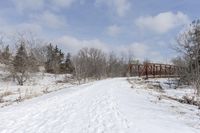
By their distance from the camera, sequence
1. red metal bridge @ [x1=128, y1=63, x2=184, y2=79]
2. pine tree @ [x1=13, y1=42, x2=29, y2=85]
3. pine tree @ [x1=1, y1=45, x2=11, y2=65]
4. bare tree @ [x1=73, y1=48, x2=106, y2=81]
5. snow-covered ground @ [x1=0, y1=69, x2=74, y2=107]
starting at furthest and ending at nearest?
bare tree @ [x1=73, y1=48, x2=106, y2=81] → pine tree @ [x1=1, y1=45, x2=11, y2=65] → red metal bridge @ [x1=128, y1=63, x2=184, y2=79] → pine tree @ [x1=13, y1=42, x2=29, y2=85] → snow-covered ground @ [x1=0, y1=69, x2=74, y2=107]

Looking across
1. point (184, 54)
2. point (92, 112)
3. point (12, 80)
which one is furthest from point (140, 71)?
point (92, 112)

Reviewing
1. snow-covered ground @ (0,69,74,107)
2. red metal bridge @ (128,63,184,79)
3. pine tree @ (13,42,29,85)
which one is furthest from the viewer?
red metal bridge @ (128,63,184,79)

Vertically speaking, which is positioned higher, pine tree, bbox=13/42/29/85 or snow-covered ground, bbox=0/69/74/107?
pine tree, bbox=13/42/29/85

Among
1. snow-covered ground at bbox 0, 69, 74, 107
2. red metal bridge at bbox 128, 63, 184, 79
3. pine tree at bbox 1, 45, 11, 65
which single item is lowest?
snow-covered ground at bbox 0, 69, 74, 107

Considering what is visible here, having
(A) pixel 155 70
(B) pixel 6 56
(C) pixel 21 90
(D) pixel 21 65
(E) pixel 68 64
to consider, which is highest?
(B) pixel 6 56

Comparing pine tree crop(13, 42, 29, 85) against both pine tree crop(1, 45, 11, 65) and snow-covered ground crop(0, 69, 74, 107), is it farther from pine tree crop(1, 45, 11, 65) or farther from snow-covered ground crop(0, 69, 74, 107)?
snow-covered ground crop(0, 69, 74, 107)

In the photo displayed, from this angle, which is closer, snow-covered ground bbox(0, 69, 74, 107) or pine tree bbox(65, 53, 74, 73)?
snow-covered ground bbox(0, 69, 74, 107)

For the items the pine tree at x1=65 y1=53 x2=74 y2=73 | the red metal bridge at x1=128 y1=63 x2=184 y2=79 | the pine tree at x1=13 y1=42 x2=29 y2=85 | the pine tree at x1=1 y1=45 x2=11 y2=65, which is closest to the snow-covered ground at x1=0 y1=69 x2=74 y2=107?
the pine tree at x1=13 y1=42 x2=29 y2=85

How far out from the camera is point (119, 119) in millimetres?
A: 10523

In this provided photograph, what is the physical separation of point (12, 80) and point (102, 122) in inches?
2010

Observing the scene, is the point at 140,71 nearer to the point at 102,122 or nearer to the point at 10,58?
the point at 10,58

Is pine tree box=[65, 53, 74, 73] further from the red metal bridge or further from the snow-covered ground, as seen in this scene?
the red metal bridge

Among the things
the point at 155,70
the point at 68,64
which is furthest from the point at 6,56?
the point at 68,64

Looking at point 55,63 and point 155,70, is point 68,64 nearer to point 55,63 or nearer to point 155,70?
point 55,63
